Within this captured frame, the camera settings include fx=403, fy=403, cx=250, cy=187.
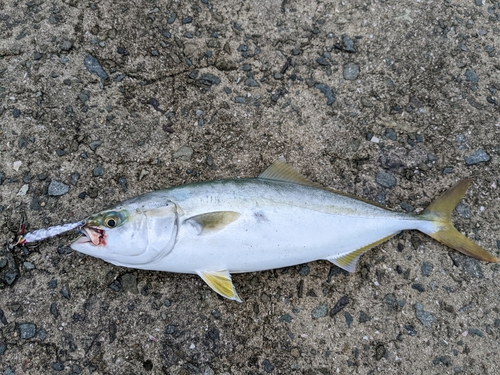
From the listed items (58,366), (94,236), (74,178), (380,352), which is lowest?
(58,366)

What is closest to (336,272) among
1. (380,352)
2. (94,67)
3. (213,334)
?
(380,352)

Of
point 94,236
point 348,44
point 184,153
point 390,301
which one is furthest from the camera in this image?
point 348,44

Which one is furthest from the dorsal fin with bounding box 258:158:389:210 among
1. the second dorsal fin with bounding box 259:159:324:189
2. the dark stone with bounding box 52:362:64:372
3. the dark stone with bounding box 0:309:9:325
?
the dark stone with bounding box 0:309:9:325

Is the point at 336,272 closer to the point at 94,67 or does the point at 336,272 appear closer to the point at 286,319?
the point at 286,319

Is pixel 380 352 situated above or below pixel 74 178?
below

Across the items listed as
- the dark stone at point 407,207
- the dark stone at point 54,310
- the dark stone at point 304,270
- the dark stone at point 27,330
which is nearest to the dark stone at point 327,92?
the dark stone at point 407,207

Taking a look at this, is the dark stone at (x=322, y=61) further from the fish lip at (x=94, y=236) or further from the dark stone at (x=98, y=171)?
the fish lip at (x=94, y=236)

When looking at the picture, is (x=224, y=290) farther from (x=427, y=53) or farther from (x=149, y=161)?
(x=427, y=53)

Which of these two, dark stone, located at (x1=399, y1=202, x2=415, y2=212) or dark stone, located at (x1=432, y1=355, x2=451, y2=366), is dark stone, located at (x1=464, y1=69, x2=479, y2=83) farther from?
dark stone, located at (x1=432, y1=355, x2=451, y2=366)

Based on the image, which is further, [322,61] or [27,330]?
[322,61]
